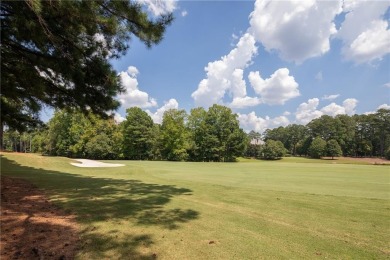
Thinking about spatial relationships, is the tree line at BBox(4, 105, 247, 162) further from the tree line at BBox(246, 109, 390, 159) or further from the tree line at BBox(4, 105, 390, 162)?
the tree line at BBox(246, 109, 390, 159)

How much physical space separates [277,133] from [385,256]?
118 metres

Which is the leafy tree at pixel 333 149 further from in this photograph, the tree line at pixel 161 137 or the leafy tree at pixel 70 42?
the leafy tree at pixel 70 42

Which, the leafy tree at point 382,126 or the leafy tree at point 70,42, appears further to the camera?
the leafy tree at point 382,126

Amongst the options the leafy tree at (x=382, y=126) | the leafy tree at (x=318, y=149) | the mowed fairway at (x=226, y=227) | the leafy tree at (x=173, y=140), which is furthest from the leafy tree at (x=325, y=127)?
the mowed fairway at (x=226, y=227)

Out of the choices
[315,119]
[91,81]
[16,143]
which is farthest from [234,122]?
[16,143]

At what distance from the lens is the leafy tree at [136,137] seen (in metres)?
59.1

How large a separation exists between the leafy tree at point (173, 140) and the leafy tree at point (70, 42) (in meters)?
50.0

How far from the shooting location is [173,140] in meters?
59.0

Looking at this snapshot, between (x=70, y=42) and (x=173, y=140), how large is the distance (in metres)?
52.7

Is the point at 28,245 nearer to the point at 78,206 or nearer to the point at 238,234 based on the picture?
the point at 78,206

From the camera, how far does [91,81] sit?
24.6ft

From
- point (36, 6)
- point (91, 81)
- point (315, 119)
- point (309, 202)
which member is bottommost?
point (309, 202)

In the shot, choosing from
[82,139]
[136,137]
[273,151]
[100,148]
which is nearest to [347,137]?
[273,151]

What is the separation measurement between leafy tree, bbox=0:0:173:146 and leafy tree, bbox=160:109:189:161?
→ 49969mm
